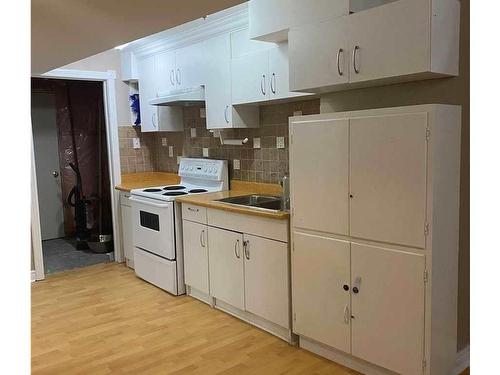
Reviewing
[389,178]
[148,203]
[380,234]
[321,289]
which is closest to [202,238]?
[148,203]

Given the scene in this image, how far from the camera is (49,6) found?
5.68 feet

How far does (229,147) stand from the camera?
4305mm

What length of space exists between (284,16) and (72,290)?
10.4 feet

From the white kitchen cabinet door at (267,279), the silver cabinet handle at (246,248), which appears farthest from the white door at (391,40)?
the silver cabinet handle at (246,248)

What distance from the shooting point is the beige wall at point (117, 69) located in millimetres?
4887

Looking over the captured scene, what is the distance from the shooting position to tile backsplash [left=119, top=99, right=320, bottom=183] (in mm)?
3709

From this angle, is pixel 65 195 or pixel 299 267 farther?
pixel 65 195

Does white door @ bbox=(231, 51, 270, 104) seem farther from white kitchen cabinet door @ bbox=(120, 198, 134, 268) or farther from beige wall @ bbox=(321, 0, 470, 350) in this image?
white kitchen cabinet door @ bbox=(120, 198, 134, 268)

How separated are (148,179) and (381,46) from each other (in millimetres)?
3688

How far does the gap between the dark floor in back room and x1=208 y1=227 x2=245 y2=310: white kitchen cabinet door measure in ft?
7.12

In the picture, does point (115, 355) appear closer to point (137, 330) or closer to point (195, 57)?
point (137, 330)

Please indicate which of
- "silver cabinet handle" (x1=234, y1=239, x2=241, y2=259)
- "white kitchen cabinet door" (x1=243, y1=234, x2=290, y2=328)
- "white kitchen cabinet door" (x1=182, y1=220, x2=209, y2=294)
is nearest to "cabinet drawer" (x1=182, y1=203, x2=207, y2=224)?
"white kitchen cabinet door" (x1=182, y1=220, x2=209, y2=294)
